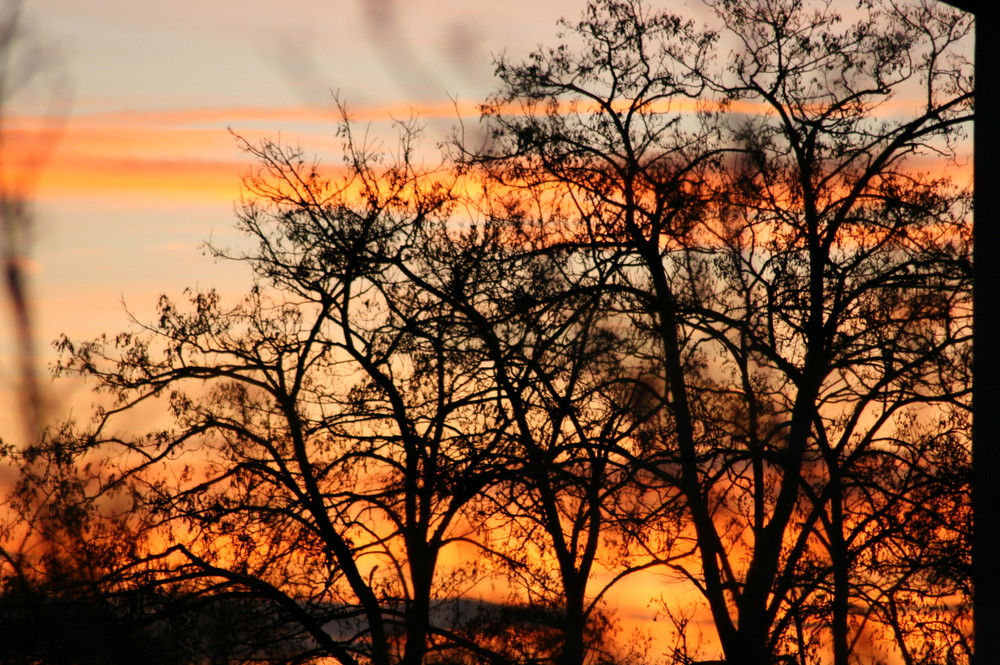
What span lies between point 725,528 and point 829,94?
198 inches

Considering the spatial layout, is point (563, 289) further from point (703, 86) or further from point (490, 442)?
point (703, 86)

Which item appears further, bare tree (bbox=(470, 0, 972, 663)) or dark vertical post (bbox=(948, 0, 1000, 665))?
bare tree (bbox=(470, 0, 972, 663))

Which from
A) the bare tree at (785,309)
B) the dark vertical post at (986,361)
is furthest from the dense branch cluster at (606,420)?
the dark vertical post at (986,361)

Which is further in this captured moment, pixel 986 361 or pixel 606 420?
pixel 606 420

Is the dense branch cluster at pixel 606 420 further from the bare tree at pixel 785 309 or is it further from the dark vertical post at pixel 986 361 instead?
the dark vertical post at pixel 986 361

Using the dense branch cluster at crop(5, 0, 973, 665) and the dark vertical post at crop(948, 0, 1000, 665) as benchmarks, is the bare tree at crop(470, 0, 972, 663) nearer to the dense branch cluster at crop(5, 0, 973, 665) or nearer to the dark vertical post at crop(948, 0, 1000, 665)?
the dense branch cluster at crop(5, 0, 973, 665)

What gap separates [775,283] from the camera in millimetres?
11516

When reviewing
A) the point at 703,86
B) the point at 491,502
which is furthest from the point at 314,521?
the point at 703,86

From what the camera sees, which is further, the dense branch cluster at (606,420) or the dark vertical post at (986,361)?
the dense branch cluster at (606,420)

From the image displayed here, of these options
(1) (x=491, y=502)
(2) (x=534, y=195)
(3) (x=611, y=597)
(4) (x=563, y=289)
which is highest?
(2) (x=534, y=195)

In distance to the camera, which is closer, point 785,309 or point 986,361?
point 986,361

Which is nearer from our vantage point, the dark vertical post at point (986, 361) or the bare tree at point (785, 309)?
the dark vertical post at point (986, 361)

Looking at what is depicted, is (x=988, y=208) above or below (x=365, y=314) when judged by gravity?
below

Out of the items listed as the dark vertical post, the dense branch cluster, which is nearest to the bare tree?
the dense branch cluster
